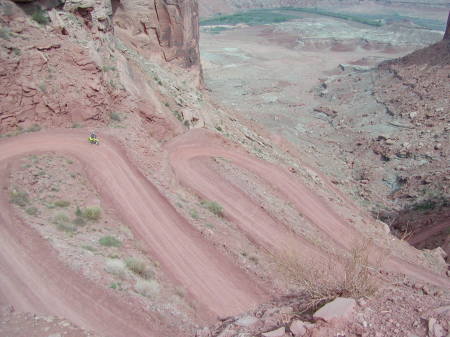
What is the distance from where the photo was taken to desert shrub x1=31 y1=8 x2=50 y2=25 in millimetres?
16125

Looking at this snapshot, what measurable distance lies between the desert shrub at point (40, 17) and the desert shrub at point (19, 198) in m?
8.18

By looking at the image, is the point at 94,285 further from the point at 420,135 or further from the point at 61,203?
the point at 420,135

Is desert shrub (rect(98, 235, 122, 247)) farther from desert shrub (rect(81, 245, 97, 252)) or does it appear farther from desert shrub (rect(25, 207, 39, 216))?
desert shrub (rect(25, 207, 39, 216))

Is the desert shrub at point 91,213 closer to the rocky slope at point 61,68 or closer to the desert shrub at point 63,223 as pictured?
the desert shrub at point 63,223

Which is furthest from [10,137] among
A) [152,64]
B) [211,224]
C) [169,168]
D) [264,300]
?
[152,64]

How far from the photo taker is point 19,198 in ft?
36.2

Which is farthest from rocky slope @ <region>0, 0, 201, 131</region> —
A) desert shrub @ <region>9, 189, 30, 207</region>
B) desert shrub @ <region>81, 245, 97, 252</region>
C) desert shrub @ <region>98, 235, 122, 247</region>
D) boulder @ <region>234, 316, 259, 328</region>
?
boulder @ <region>234, 316, 259, 328</region>

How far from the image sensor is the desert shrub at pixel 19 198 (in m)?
10.9

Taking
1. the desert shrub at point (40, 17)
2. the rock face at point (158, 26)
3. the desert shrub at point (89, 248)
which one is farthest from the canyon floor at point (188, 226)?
the rock face at point (158, 26)

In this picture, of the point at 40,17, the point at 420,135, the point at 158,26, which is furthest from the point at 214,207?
the point at 420,135

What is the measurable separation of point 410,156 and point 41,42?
24.4 m

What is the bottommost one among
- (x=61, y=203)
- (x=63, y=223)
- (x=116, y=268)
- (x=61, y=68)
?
(x=116, y=268)

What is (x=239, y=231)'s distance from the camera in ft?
45.6

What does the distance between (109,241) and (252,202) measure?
258 inches
